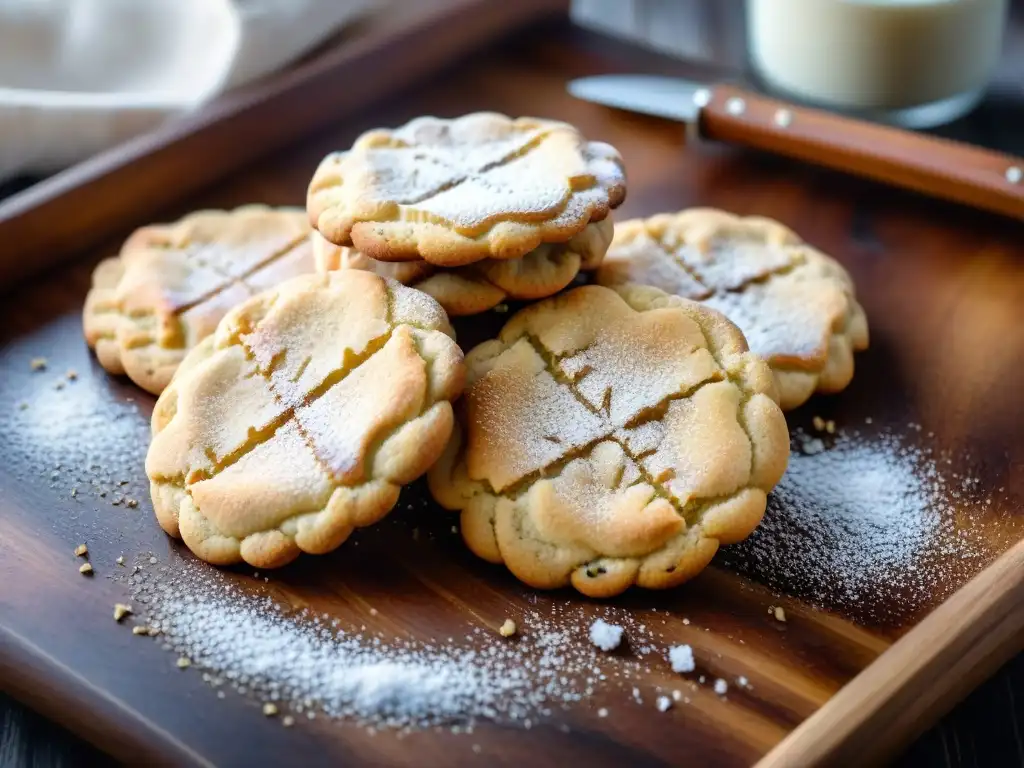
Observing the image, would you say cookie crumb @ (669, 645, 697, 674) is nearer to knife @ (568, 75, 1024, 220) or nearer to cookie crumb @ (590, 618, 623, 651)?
cookie crumb @ (590, 618, 623, 651)

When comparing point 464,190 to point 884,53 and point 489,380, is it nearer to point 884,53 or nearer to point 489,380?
point 489,380

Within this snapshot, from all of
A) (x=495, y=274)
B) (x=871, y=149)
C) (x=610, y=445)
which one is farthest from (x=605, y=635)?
(x=871, y=149)

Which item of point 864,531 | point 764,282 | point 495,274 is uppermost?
point 495,274

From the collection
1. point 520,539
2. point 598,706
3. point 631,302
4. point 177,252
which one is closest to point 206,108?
point 177,252

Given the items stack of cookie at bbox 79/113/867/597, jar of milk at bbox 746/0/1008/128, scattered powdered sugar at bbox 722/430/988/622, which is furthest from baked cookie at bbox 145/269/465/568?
jar of milk at bbox 746/0/1008/128

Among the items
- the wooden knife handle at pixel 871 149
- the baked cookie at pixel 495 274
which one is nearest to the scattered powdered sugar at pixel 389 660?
the baked cookie at pixel 495 274

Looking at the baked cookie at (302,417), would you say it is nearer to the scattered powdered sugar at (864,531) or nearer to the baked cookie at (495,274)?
the baked cookie at (495,274)

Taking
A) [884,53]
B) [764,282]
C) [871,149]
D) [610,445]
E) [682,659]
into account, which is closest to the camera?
[682,659]
